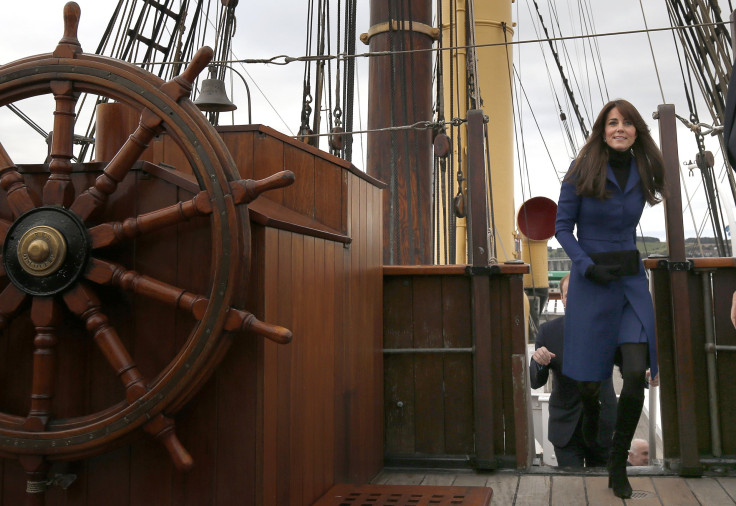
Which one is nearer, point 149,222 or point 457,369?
point 149,222

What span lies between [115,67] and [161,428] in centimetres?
Answer: 88

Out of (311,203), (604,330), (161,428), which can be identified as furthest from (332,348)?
(604,330)

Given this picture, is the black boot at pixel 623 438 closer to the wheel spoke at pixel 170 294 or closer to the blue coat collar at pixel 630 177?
the blue coat collar at pixel 630 177

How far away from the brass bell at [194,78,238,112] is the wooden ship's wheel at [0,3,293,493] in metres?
1.04

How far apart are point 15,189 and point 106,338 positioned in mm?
449

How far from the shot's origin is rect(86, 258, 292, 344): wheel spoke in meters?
1.77

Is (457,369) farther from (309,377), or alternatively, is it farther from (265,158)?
(265,158)

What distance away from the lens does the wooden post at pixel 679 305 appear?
8.84ft

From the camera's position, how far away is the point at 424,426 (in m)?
3.02

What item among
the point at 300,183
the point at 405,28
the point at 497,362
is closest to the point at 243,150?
the point at 300,183

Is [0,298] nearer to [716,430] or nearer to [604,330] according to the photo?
[604,330]

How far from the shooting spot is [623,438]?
2428 mm

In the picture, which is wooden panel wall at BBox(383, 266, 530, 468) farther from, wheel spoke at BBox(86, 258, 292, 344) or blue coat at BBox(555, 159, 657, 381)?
wheel spoke at BBox(86, 258, 292, 344)

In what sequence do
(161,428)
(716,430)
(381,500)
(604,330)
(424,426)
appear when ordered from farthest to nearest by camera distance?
(424,426), (716,430), (604,330), (381,500), (161,428)
